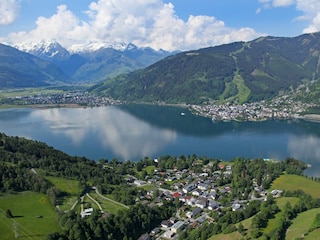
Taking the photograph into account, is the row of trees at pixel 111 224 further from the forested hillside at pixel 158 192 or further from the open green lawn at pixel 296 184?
the open green lawn at pixel 296 184

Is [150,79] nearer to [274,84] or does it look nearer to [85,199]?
[274,84]

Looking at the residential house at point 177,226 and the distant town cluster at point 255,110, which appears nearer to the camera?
the residential house at point 177,226

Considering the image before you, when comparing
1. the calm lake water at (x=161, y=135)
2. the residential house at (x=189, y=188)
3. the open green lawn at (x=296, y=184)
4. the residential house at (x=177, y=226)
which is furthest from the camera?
the calm lake water at (x=161, y=135)

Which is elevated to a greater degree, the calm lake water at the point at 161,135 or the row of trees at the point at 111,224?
the calm lake water at the point at 161,135

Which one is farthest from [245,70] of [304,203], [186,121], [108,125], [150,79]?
[304,203]

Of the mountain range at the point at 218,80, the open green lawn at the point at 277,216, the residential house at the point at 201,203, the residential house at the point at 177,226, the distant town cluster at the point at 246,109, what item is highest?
the mountain range at the point at 218,80

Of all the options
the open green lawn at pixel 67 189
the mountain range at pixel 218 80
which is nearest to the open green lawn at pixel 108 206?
the open green lawn at pixel 67 189

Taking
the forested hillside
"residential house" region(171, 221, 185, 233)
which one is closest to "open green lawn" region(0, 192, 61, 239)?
the forested hillside
